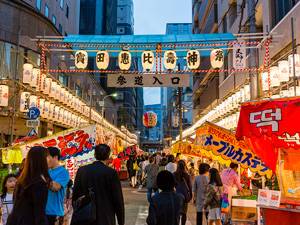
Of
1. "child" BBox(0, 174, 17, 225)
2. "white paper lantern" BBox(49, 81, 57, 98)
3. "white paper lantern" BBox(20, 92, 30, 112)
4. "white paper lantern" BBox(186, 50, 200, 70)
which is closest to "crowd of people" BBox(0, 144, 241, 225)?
"child" BBox(0, 174, 17, 225)

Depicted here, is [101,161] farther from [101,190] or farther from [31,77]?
[31,77]

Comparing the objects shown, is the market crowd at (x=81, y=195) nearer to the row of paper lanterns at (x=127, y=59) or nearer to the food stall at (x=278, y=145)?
the food stall at (x=278, y=145)

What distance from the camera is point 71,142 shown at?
35.1 ft

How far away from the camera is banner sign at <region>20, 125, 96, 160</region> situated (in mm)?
10562

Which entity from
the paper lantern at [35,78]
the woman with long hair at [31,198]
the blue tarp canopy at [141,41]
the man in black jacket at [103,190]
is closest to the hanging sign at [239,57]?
the blue tarp canopy at [141,41]

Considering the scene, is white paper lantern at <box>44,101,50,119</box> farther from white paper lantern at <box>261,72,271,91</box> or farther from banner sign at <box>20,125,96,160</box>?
white paper lantern at <box>261,72,271,91</box>

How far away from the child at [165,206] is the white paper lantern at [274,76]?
10.5m

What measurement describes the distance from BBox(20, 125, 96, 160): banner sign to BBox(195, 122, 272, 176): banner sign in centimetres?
343

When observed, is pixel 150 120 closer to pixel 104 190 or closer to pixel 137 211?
pixel 137 211

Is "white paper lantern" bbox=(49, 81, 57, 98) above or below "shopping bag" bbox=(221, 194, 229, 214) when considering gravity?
above

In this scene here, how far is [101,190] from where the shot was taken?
4672 mm

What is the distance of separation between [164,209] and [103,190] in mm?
861

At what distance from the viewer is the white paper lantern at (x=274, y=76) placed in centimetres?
1423

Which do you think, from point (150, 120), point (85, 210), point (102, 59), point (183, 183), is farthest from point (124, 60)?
point (150, 120)
